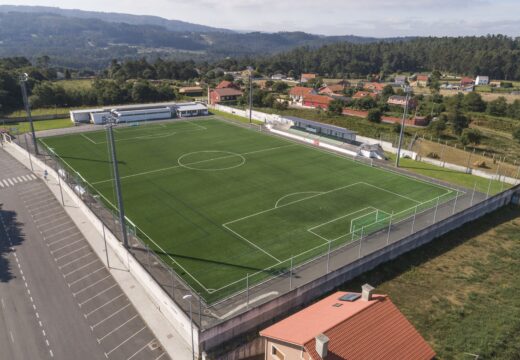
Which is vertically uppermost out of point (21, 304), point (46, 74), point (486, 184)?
point (46, 74)

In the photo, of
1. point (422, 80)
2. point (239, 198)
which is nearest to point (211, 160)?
point (239, 198)

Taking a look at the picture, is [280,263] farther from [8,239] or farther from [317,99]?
[317,99]

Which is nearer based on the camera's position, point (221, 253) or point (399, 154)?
point (221, 253)

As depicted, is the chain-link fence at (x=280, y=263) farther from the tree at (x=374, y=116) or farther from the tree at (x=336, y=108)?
the tree at (x=336, y=108)

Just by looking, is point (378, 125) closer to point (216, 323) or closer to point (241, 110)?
point (241, 110)

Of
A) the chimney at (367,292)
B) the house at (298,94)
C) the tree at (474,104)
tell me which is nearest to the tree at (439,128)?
the tree at (474,104)

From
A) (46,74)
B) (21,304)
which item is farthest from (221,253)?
(46,74)
